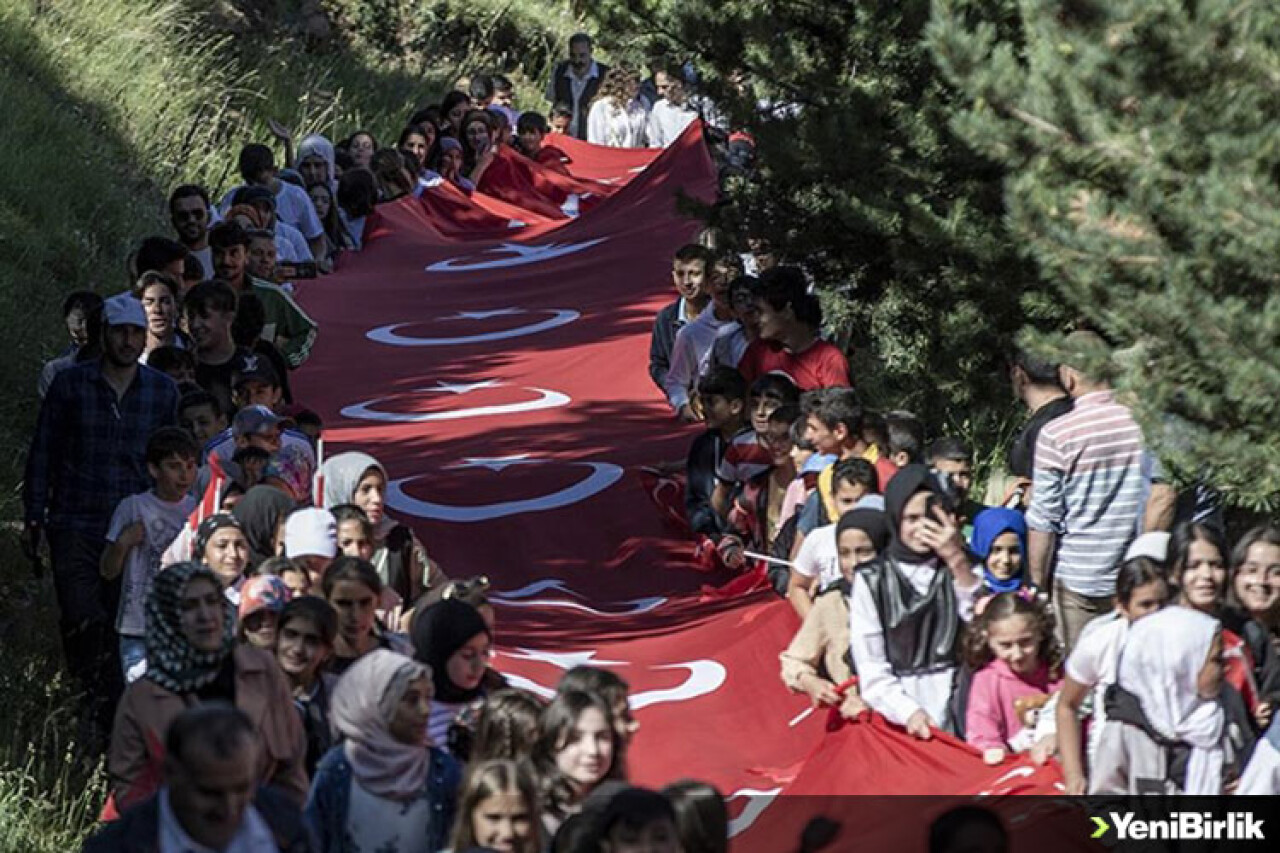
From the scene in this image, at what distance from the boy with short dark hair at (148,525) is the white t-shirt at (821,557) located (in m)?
2.59

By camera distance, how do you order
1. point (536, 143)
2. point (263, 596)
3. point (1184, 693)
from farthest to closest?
1. point (536, 143)
2. point (263, 596)
3. point (1184, 693)

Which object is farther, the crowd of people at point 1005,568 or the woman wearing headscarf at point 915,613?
the woman wearing headscarf at point 915,613

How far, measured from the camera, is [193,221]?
14227 mm

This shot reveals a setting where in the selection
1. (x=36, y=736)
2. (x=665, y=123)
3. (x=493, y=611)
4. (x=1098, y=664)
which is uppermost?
(x=665, y=123)

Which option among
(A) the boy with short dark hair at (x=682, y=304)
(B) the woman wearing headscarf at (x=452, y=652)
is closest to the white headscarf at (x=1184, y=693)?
(B) the woman wearing headscarf at (x=452, y=652)

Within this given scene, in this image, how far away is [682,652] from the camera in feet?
37.5

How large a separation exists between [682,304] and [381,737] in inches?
313

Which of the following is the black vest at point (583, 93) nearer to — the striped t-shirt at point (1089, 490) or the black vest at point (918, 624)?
the striped t-shirt at point (1089, 490)

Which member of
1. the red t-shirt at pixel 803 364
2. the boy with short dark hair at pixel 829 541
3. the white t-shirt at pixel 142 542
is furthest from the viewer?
the red t-shirt at pixel 803 364

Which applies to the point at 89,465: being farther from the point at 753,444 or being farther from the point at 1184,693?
the point at 1184,693

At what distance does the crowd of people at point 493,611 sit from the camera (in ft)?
23.6

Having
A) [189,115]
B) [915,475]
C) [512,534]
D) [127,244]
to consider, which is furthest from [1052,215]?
[189,115]

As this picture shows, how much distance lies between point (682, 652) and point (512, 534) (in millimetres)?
2288

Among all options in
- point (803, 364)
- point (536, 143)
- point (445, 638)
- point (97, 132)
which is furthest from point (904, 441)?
point (536, 143)
